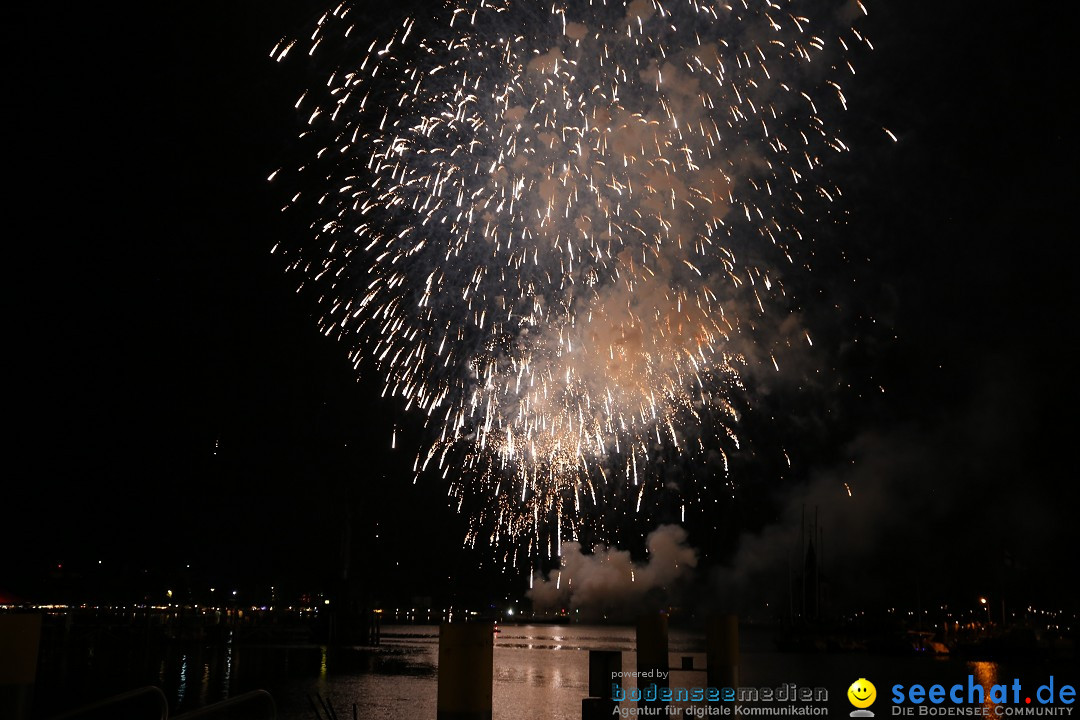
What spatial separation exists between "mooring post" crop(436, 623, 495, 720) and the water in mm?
13718

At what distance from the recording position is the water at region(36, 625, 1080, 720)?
30000 millimetres

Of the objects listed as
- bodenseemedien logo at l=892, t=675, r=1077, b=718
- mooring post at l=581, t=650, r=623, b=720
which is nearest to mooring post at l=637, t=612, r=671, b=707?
mooring post at l=581, t=650, r=623, b=720

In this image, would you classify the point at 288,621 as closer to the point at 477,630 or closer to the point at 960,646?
the point at 960,646

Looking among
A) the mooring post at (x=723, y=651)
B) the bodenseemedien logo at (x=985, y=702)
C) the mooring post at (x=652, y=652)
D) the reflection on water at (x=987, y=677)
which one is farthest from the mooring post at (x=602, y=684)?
the reflection on water at (x=987, y=677)

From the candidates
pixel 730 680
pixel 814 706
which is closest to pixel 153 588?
pixel 814 706

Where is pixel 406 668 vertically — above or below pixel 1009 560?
below

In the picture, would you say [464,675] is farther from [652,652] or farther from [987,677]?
[987,677]

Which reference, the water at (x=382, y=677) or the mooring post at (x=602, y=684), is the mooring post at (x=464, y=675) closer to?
the mooring post at (x=602, y=684)

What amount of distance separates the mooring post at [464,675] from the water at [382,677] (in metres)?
13.7

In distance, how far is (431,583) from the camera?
198 metres

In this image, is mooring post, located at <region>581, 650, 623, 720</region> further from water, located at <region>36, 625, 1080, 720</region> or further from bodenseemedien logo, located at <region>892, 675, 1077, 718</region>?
bodenseemedien logo, located at <region>892, 675, 1077, 718</region>

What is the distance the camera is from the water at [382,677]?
98.4ft

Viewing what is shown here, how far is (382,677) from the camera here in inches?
1657

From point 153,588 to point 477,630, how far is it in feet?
283
